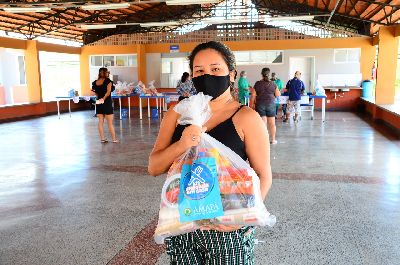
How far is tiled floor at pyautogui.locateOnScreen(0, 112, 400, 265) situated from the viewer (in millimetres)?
2785

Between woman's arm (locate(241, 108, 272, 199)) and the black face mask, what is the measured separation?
0.13 metres

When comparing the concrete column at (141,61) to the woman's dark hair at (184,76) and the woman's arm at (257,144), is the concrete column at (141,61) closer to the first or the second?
the woman's dark hair at (184,76)

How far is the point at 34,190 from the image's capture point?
14.8ft

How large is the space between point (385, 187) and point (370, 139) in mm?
3816

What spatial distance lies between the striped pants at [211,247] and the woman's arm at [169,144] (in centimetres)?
27

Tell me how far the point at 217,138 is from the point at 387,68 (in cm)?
1218

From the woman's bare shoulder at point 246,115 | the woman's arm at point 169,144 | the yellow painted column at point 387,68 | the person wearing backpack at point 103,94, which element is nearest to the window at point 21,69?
the person wearing backpack at point 103,94

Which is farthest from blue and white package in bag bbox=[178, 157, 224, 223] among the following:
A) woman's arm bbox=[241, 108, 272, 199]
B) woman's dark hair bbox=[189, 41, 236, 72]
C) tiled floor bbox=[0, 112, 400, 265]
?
tiled floor bbox=[0, 112, 400, 265]

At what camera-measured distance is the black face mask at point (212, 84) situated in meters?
1.37

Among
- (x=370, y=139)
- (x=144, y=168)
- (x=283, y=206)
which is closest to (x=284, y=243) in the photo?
(x=283, y=206)

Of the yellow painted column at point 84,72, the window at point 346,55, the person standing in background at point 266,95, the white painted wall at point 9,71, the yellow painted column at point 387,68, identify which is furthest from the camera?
the yellow painted column at point 84,72

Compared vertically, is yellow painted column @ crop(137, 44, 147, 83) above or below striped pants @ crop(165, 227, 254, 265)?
above

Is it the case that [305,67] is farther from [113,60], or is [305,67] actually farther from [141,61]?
[113,60]

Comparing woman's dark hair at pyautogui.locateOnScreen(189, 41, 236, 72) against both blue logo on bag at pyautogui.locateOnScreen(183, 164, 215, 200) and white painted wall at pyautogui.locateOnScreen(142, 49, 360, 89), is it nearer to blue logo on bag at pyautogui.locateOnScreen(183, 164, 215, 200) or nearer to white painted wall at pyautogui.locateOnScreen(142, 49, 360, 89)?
blue logo on bag at pyautogui.locateOnScreen(183, 164, 215, 200)
